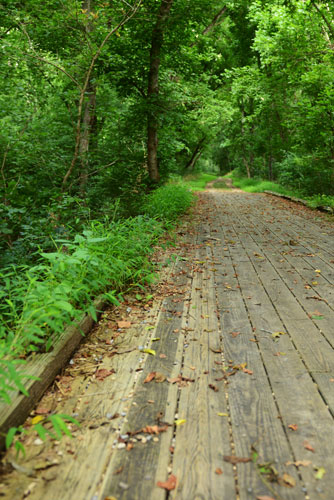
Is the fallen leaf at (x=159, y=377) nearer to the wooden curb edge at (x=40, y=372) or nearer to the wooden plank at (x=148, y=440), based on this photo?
the wooden plank at (x=148, y=440)

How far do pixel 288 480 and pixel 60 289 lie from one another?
189 centimetres

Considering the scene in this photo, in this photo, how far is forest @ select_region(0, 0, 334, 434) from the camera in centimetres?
317

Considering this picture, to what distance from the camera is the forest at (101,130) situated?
3.17 metres

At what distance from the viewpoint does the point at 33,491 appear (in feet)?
4.94

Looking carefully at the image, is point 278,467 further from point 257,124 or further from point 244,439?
point 257,124

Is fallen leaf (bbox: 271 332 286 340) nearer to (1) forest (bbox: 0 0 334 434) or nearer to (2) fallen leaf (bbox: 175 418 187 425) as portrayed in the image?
(2) fallen leaf (bbox: 175 418 187 425)

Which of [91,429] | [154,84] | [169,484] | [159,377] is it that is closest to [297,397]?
[159,377]

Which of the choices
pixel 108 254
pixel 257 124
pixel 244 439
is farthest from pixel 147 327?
pixel 257 124

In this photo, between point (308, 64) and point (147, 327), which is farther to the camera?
point (308, 64)

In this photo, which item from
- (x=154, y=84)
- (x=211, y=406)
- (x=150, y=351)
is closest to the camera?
(x=211, y=406)

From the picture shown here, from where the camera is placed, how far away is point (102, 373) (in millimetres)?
2426

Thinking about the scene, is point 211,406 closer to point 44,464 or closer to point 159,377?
point 159,377

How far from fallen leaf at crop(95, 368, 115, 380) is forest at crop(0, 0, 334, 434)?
1.39 feet

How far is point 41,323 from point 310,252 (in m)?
4.74
